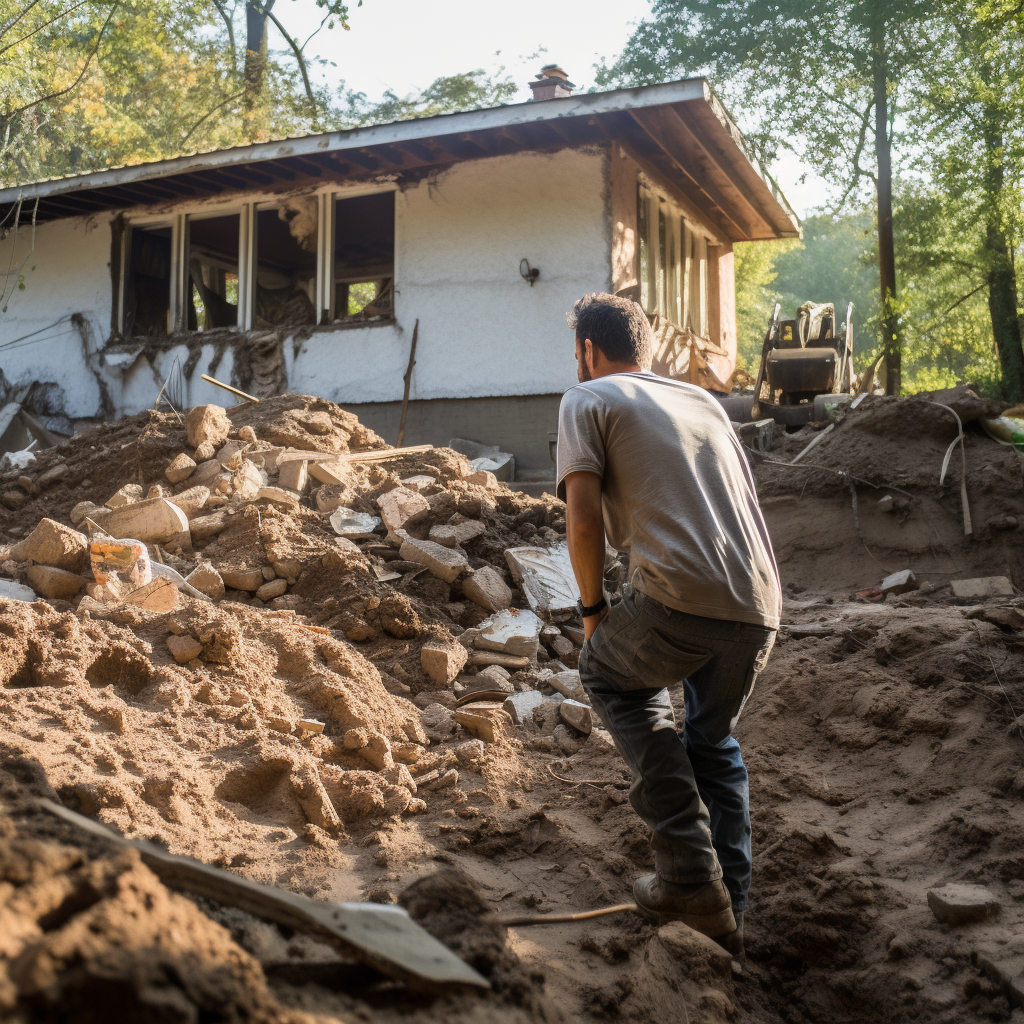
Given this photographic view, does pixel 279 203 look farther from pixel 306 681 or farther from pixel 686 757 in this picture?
pixel 686 757

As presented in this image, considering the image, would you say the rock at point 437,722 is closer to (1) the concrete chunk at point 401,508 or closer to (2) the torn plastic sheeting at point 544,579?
(2) the torn plastic sheeting at point 544,579

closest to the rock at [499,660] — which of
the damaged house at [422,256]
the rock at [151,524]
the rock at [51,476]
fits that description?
the rock at [151,524]

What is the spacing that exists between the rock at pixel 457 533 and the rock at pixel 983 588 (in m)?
3.24

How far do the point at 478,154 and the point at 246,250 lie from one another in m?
3.51

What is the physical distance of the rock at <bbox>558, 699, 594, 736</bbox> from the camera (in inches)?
168

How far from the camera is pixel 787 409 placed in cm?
1000

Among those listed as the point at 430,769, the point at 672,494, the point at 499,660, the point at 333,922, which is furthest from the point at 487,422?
the point at 333,922

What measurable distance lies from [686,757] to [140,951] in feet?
5.66

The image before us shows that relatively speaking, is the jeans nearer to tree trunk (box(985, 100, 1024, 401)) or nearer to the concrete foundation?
the concrete foundation

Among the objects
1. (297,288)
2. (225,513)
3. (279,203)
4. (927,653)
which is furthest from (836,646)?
(297,288)

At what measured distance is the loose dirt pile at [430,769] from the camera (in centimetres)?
150

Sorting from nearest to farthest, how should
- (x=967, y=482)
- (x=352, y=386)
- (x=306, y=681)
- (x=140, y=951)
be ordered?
(x=140, y=951), (x=306, y=681), (x=967, y=482), (x=352, y=386)

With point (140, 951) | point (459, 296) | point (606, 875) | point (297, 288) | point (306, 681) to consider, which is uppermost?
point (297, 288)

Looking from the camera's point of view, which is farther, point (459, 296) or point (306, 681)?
point (459, 296)
